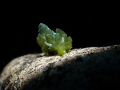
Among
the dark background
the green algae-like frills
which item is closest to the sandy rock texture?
the green algae-like frills

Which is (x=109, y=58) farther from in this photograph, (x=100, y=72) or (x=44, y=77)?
(x=44, y=77)

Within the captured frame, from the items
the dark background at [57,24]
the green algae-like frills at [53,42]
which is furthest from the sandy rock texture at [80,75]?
the dark background at [57,24]

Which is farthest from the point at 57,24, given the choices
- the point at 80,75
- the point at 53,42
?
the point at 80,75

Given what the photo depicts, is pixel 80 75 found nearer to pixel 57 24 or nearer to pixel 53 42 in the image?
pixel 53 42

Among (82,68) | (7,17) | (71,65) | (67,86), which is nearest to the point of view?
(67,86)

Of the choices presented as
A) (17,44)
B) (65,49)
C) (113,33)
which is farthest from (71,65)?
(17,44)

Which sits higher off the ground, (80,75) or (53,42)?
(53,42)

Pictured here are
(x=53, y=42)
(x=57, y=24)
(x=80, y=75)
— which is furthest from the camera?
(x=57, y=24)

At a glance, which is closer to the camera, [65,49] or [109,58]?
[109,58]
